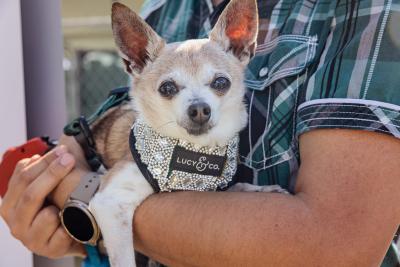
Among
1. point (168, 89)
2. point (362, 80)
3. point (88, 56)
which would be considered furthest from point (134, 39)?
point (88, 56)

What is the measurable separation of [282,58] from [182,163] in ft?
1.26

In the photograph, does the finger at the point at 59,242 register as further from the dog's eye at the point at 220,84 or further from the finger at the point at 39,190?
the dog's eye at the point at 220,84

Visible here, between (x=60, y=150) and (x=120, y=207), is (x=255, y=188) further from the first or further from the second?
(x=60, y=150)

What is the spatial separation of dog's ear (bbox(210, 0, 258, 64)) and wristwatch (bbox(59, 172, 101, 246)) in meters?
0.57

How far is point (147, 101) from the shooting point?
1624 mm

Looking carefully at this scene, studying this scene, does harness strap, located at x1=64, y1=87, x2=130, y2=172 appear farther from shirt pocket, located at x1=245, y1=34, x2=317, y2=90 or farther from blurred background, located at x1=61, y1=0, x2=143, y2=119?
blurred background, located at x1=61, y1=0, x2=143, y2=119

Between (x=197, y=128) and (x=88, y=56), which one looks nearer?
(x=197, y=128)

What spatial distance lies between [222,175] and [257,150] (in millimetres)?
119

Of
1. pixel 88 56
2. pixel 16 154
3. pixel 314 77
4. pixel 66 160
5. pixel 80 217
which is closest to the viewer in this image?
pixel 314 77

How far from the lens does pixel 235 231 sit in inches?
47.2

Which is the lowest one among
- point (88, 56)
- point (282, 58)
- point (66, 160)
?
point (88, 56)

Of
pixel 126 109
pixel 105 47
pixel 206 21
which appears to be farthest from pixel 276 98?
pixel 105 47

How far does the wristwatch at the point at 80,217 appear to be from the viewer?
1.48 metres

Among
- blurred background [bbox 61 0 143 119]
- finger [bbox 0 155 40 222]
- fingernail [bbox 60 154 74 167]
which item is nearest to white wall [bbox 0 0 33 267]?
finger [bbox 0 155 40 222]
